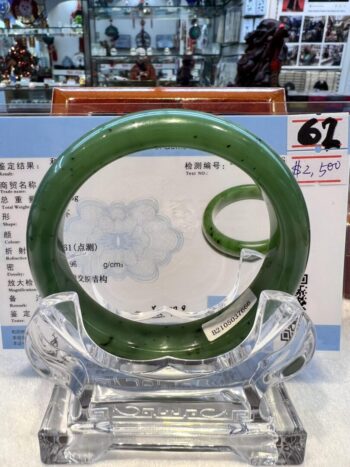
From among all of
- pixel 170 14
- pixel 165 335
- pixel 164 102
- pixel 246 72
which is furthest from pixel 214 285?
pixel 170 14

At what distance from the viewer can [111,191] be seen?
1.47ft

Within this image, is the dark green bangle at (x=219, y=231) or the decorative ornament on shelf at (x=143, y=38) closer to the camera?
the dark green bangle at (x=219, y=231)

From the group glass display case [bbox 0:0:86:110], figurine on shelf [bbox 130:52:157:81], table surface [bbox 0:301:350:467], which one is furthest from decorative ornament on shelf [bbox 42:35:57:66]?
table surface [bbox 0:301:350:467]

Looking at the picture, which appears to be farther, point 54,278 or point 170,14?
point 170,14

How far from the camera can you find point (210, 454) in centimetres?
37

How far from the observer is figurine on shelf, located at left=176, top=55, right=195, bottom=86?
4.71 ft

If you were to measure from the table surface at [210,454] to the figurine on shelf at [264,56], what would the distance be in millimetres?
696

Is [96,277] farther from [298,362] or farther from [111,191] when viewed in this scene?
[298,362]

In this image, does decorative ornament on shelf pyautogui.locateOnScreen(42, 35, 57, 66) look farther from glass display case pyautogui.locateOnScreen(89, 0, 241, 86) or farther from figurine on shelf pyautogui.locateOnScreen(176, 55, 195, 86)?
figurine on shelf pyautogui.locateOnScreen(176, 55, 195, 86)

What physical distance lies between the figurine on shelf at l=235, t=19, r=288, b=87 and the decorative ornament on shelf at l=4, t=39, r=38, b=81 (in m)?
0.78

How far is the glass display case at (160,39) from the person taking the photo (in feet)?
4.66

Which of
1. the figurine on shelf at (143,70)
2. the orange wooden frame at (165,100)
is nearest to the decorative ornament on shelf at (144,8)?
the figurine on shelf at (143,70)

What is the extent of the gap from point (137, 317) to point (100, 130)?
19 cm

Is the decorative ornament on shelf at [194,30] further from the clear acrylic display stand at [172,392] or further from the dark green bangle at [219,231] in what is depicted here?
the clear acrylic display stand at [172,392]
